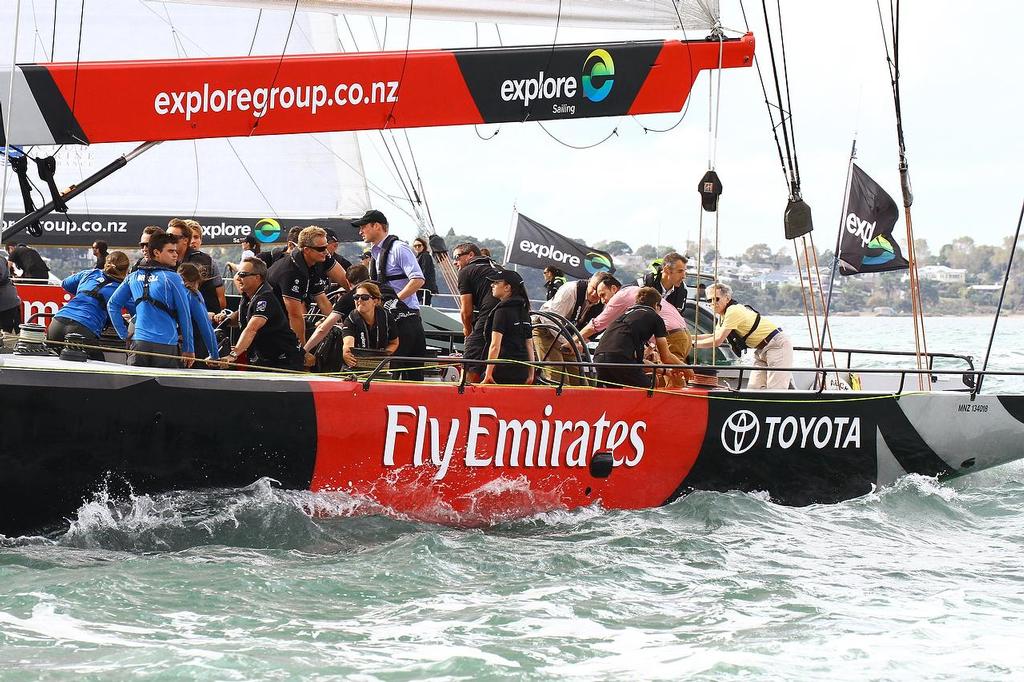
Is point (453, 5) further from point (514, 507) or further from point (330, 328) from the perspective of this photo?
point (514, 507)

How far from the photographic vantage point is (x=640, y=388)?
8.59m

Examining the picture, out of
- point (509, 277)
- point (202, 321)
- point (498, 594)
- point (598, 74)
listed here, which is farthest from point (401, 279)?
point (498, 594)

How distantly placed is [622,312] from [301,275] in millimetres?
2445

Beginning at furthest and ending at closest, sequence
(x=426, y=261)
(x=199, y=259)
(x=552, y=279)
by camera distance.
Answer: (x=552, y=279)
(x=426, y=261)
(x=199, y=259)

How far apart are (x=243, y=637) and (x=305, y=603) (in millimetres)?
591

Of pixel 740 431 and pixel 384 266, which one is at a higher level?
pixel 384 266

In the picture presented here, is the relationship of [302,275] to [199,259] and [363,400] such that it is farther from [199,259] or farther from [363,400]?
[363,400]

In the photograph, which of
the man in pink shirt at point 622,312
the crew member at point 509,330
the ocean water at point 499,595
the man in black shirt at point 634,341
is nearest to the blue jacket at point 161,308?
the ocean water at point 499,595

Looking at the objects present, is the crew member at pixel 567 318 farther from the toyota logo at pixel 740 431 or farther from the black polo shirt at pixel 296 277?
the black polo shirt at pixel 296 277

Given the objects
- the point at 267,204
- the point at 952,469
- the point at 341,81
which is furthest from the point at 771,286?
the point at 341,81

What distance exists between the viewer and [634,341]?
898cm

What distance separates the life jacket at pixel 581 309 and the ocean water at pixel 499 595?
267 cm

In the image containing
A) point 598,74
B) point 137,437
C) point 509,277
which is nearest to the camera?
point 137,437

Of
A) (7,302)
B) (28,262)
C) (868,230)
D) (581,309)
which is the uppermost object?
(868,230)
